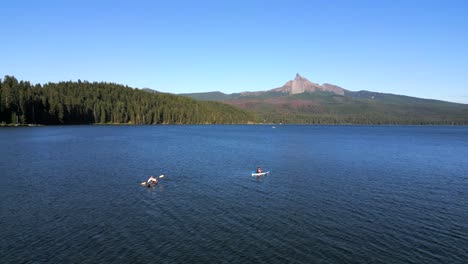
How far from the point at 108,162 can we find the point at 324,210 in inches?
2176

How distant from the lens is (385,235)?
37281 mm

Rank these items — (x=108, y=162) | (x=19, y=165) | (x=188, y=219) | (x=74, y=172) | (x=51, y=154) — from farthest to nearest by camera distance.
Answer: (x=51, y=154)
(x=108, y=162)
(x=19, y=165)
(x=74, y=172)
(x=188, y=219)

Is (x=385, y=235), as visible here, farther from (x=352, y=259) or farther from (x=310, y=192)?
(x=310, y=192)

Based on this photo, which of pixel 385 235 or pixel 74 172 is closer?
pixel 385 235

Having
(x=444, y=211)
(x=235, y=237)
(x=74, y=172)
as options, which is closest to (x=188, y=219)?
(x=235, y=237)

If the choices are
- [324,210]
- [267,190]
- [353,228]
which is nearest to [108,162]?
[267,190]

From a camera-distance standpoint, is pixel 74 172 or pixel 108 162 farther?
pixel 108 162

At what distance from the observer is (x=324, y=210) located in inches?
1813

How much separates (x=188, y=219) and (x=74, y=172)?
122ft

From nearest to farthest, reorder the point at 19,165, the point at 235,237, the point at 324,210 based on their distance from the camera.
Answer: the point at 235,237
the point at 324,210
the point at 19,165

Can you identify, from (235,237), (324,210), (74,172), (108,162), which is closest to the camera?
(235,237)

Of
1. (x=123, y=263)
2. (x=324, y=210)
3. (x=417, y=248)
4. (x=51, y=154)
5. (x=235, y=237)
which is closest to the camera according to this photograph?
(x=123, y=263)

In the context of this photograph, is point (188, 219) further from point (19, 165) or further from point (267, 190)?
point (19, 165)

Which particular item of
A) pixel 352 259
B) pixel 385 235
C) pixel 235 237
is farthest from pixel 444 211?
pixel 235 237
